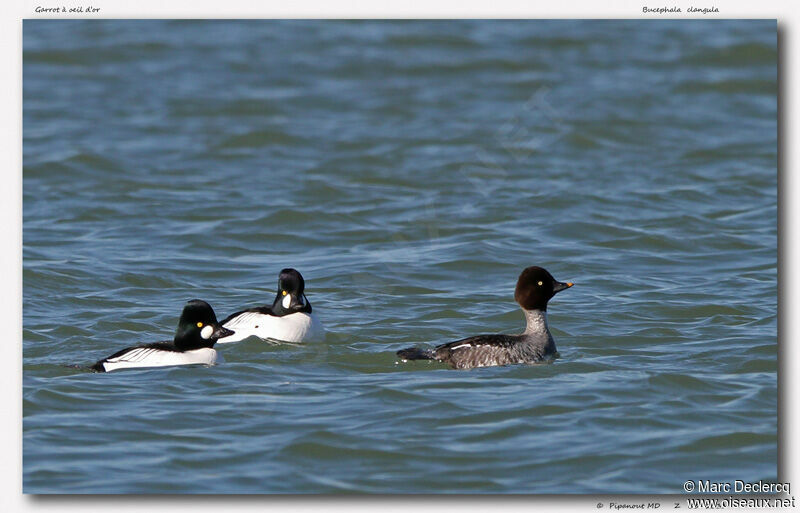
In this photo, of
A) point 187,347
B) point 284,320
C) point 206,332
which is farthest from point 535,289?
point 187,347

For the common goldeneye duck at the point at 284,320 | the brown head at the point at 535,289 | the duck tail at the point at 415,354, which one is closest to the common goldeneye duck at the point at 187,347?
the common goldeneye duck at the point at 284,320

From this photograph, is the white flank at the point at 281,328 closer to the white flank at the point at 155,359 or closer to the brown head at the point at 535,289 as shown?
the white flank at the point at 155,359

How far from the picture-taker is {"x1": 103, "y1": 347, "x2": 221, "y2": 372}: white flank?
11.9m

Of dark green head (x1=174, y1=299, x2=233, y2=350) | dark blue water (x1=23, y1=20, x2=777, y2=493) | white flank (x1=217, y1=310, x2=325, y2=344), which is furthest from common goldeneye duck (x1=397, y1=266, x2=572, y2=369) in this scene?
dark green head (x1=174, y1=299, x2=233, y2=350)

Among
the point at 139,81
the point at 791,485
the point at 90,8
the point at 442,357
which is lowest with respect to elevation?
the point at 791,485

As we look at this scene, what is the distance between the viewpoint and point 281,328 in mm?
13164

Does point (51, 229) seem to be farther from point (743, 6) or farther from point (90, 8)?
point (743, 6)

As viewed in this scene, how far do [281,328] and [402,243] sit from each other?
4957mm

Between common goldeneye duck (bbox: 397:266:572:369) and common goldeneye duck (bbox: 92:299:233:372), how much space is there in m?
1.81

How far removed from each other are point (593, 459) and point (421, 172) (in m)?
12.2

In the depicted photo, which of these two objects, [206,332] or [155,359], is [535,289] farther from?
[155,359]

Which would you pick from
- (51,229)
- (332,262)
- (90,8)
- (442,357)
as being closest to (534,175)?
(332,262)

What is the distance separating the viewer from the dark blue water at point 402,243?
9.91 m

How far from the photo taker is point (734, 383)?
451 inches
